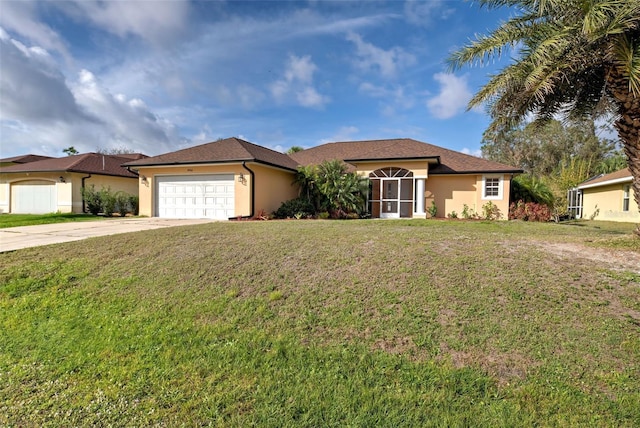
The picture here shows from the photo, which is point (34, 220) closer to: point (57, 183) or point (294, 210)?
point (57, 183)

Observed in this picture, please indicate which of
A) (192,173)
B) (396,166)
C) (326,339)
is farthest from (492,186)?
(326,339)

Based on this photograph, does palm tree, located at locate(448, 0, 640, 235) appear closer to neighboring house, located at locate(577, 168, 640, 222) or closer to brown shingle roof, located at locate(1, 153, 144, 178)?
neighboring house, located at locate(577, 168, 640, 222)

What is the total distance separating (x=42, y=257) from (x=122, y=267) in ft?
7.85

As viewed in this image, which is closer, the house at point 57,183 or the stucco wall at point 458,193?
the stucco wall at point 458,193

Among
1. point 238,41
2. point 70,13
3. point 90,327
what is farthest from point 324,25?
point 90,327

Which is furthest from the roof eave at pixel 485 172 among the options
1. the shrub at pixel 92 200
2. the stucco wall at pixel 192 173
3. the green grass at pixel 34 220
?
the shrub at pixel 92 200

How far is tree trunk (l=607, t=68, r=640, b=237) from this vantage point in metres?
7.31

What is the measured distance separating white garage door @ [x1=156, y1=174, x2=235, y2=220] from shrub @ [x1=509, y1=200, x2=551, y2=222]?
14.6 m

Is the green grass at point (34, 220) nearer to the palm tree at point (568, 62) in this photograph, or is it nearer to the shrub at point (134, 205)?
the shrub at point (134, 205)

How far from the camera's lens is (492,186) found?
58.7ft

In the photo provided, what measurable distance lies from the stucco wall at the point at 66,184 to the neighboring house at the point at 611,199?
31.4 meters

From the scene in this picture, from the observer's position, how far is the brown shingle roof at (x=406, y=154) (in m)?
17.8

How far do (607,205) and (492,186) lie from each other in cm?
1042

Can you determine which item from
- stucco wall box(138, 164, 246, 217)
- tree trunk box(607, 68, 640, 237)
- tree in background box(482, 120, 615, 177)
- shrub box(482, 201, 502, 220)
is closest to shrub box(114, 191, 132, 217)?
stucco wall box(138, 164, 246, 217)
